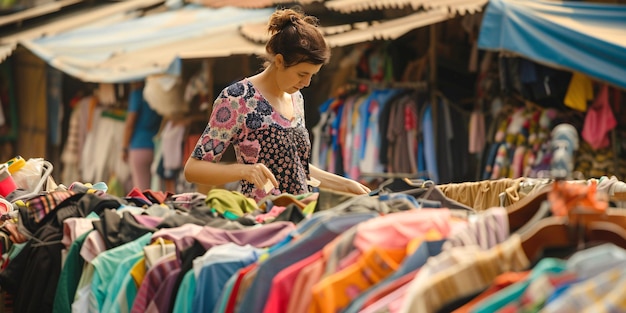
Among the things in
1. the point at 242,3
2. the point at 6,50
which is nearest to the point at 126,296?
the point at 6,50

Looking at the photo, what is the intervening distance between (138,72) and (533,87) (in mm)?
4058

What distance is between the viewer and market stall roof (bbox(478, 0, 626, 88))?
7348mm

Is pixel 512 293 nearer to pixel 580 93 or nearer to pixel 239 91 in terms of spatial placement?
pixel 239 91

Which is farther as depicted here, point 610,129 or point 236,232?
point 610,129

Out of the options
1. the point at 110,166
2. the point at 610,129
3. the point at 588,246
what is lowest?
the point at 110,166

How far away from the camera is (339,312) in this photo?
8.16 feet

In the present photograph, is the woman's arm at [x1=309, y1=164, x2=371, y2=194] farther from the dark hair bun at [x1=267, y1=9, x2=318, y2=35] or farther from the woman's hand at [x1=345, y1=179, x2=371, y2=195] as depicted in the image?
the dark hair bun at [x1=267, y1=9, x2=318, y2=35]

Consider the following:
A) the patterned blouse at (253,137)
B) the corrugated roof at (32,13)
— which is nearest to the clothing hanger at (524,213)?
the patterned blouse at (253,137)

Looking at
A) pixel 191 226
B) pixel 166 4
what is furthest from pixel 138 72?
pixel 191 226

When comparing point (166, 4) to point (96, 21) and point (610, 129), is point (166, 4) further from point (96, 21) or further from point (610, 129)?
point (610, 129)

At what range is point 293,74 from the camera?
4.54 meters

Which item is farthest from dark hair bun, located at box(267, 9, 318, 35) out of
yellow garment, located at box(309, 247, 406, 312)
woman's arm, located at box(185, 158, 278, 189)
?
yellow garment, located at box(309, 247, 406, 312)

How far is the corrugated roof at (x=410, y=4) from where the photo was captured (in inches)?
324

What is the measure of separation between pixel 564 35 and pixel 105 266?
503 cm
